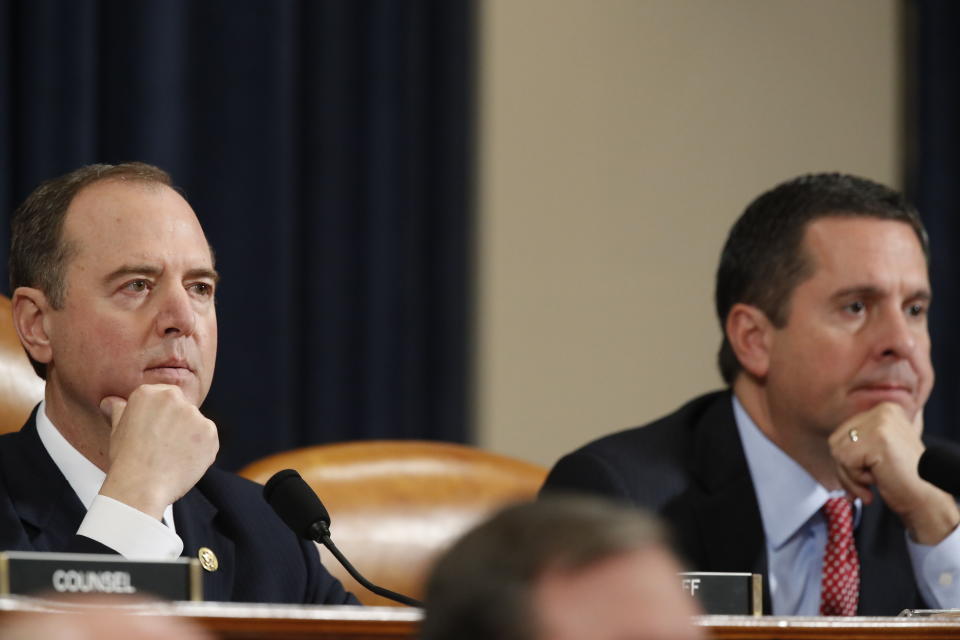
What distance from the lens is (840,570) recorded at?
2.44 meters

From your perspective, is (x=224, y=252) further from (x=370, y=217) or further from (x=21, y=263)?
(x=21, y=263)

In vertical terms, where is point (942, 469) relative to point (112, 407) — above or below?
below

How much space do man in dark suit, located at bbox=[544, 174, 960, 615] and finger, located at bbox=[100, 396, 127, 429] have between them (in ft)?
2.54

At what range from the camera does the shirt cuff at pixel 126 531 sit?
178cm

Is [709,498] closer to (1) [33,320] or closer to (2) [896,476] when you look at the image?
(2) [896,476]

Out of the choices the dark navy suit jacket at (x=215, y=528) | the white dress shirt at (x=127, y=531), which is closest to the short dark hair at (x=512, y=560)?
the white dress shirt at (x=127, y=531)

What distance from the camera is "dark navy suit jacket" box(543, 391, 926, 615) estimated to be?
97.3 inches

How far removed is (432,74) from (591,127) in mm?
537

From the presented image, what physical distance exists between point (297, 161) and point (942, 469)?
6.20 ft

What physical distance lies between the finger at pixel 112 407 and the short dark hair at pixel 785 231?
1236 millimetres

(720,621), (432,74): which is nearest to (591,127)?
(432,74)

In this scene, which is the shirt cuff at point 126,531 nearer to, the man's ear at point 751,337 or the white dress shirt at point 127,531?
the white dress shirt at point 127,531

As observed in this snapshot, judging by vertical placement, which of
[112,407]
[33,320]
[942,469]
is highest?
[33,320]

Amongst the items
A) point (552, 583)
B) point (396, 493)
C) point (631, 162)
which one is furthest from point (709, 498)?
point (552, 583)
